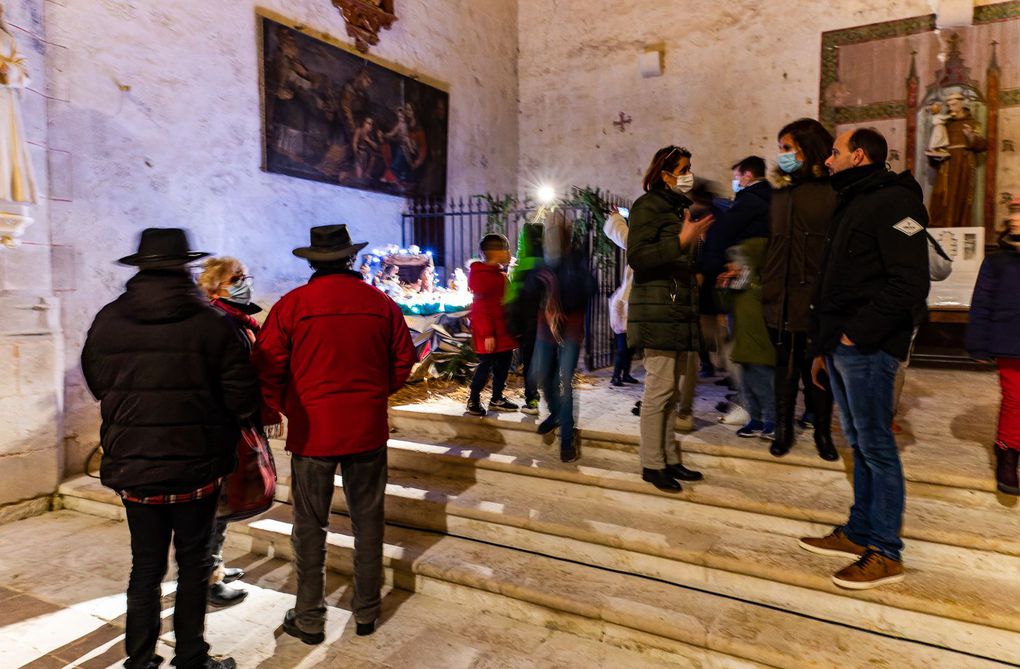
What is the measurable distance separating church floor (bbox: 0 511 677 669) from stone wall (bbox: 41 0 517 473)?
1.90 m

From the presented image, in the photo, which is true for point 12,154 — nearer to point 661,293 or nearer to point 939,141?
point 661,293

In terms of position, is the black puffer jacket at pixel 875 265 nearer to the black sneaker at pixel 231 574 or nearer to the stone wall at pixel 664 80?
the black sneaker at pixel 231 574

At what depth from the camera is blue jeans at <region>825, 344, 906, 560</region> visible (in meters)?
2.64

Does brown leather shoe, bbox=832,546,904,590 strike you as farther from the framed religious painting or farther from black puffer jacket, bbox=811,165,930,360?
the framed religious painting

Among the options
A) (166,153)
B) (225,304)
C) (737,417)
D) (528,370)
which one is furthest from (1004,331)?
(166,153)

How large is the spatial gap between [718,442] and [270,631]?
266 cm

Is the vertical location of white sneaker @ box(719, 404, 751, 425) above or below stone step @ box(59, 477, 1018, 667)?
above

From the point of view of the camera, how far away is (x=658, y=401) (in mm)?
3434

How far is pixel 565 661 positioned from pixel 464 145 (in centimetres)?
857

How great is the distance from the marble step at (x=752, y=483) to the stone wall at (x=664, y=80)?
→ 6.76 metres

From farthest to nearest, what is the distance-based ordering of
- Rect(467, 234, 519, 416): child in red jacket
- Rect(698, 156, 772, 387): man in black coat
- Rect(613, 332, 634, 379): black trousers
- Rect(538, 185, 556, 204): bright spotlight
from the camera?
Rect(538, 185, 556, 204): bright spotlight
Rect(613, 332, 634, 379): black trousers
Rect(467, 234, 519, 416): child in red jacket
Rect(698, 156, 772, 387): man in black coat

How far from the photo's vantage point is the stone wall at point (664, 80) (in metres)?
9.03

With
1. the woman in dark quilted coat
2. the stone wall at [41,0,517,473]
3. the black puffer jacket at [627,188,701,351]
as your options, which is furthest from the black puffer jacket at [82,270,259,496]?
the woman in dark quilted coat

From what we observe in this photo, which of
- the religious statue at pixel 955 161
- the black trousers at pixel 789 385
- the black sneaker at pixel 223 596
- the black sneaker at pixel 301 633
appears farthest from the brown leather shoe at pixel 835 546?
the religious statue at pixel 955 161
